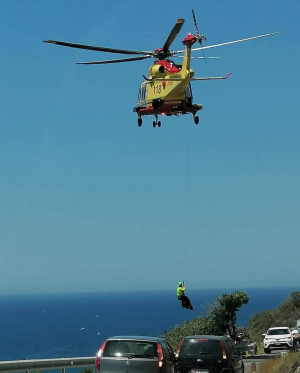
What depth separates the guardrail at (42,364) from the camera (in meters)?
20.2

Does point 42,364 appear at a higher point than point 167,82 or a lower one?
lower

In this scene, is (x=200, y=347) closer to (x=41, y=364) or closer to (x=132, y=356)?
(x=41, y=364)

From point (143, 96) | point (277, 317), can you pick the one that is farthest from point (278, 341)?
point (277, 317)

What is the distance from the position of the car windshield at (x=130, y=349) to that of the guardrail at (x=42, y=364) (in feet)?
13.5

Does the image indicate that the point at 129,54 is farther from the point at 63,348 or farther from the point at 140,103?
the point at 63,348

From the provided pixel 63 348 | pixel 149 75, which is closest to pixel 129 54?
pixel 149 75

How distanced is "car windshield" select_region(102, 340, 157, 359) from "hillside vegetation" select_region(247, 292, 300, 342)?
45.1 meters

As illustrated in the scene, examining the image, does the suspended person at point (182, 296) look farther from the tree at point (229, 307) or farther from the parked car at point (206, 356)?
the tree at point (229, 307)

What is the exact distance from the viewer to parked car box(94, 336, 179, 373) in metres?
16.8

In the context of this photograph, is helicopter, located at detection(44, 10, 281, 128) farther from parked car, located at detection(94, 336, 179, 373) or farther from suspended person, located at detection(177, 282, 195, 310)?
parked car, located at detection(94, 336, 179, 373)

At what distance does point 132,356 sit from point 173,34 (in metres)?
17.9

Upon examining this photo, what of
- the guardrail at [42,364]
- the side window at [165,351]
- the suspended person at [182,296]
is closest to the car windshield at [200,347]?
the side window at [165,351]

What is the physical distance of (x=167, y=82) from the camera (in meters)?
31.5

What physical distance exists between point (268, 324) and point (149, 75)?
39.2m
